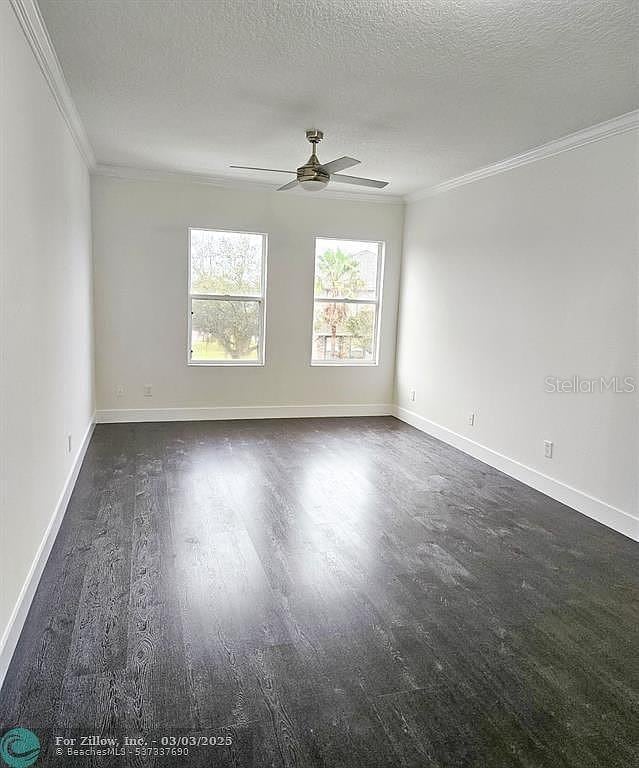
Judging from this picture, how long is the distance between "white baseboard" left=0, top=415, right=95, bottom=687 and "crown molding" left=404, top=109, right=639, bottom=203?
13.4ft

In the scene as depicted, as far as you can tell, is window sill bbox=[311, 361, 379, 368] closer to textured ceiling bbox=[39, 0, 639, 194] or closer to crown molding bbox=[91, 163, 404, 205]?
crown molding bbox=[91, 163, 404, 205]

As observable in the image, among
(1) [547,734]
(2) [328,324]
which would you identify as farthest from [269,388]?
(1) [547,734]

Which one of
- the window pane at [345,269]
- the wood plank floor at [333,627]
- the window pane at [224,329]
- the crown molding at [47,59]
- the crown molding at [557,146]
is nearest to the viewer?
the wood plank floor at [333,627]

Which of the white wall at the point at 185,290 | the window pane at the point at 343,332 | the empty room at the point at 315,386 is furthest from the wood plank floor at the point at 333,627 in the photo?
the window pane at the point at 343,332

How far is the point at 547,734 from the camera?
6.19ft

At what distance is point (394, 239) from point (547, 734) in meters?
5.51

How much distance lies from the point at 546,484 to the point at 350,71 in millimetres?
3117

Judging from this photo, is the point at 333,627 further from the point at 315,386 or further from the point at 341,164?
the point at 315,386

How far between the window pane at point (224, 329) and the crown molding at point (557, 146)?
2.43m

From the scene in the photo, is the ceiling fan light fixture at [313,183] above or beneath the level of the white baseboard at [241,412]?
above

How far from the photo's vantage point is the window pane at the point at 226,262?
19.7 ft

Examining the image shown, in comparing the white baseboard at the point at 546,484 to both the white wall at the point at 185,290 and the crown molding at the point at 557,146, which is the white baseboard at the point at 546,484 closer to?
the white wall at the point at 185,290

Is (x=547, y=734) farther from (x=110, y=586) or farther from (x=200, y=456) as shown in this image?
(x=200, y=456)

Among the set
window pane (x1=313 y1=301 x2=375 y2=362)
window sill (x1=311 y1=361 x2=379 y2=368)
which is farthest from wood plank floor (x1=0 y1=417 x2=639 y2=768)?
window pane (x1=313 y1=301 x2=375 y2=362)
